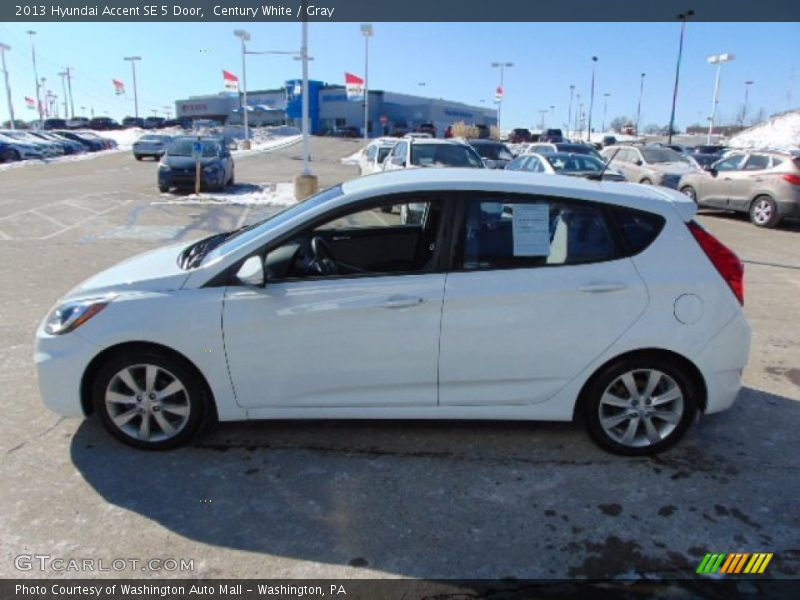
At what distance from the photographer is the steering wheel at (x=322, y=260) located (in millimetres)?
3338

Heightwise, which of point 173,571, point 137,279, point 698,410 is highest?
point 137,279

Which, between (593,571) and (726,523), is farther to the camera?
(726,523)

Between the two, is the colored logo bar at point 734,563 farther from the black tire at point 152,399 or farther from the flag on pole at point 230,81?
the flag on pole at point 230,81

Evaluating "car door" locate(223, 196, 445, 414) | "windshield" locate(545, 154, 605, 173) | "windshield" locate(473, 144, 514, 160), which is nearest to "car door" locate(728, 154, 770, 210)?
"windshield" locate(545, 154, 605, 173)

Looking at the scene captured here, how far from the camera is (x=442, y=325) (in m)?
3.22

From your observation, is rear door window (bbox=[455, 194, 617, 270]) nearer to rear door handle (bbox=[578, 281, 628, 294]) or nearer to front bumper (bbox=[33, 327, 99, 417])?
rear door handle (bbox=[578, 281, 628, 294])

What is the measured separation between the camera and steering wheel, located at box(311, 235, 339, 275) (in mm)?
3338

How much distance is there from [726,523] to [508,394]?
48.3 inches

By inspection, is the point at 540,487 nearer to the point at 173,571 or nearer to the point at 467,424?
the point at 467,424

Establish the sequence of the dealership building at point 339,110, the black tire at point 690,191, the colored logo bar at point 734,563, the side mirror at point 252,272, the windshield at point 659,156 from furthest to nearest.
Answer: the dealership building at point 339,110 < the windshield at point 659,156 < the black tire at point 690,191 < the side mirror at point 252,272 < the colored logo bar at point 734,563

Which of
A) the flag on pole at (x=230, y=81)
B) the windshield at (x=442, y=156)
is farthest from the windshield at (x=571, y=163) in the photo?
the flag on pole at (x=230, y=81)

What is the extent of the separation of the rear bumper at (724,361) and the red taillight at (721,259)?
179mm

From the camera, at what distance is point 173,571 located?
8.36ft

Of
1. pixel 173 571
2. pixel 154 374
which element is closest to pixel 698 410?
pixel 173 571
